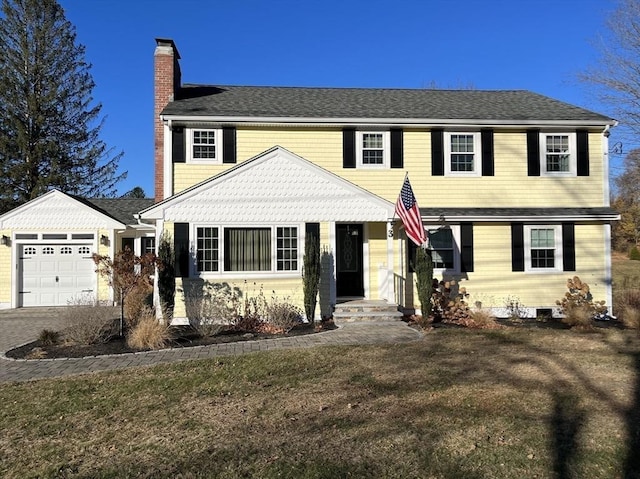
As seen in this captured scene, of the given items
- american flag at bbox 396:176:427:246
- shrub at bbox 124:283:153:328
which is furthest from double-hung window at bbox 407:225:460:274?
shrub at bbox 124:283:153:328

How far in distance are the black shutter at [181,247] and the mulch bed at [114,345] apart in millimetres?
1589

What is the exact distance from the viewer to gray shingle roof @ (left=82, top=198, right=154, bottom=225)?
1711cm

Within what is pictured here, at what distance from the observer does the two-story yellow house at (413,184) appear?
41.1 feet

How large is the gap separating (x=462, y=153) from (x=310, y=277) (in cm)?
656

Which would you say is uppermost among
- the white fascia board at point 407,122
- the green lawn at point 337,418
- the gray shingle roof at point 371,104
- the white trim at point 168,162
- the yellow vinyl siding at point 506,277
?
the gray shingle roof at point 371,104

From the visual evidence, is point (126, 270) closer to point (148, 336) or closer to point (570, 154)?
point (148, 336)

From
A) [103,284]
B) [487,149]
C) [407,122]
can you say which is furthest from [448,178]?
[103,284]

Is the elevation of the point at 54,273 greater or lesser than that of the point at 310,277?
lesser

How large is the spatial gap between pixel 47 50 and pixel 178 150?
2023cm

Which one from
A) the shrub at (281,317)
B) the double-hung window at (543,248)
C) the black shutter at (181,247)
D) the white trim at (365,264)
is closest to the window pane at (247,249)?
the black shutter at (181,247)

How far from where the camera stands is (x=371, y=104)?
50.5 feet

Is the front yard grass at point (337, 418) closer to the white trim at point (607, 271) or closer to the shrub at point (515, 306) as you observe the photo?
the shrub at point (515, 306)

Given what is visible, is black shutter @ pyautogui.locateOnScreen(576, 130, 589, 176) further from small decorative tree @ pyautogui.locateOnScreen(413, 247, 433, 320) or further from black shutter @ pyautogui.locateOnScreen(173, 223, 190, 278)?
black shutter @ pyautogui.locateOnScreen(173, 223, 190, 278)

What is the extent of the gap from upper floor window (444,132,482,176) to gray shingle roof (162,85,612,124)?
603 mm
